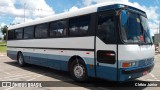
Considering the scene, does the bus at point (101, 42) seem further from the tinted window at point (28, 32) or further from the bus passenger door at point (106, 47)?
the tinted window at point (28, 32)

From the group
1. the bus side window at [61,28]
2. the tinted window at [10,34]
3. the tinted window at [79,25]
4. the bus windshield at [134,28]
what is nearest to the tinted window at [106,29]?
the bus windshield at [134,28]

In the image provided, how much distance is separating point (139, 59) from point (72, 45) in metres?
2.98

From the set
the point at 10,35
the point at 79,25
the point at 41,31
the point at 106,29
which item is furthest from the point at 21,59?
the point at 106,29

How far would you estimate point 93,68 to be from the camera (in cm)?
851

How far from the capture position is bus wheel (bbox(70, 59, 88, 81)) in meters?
9.07

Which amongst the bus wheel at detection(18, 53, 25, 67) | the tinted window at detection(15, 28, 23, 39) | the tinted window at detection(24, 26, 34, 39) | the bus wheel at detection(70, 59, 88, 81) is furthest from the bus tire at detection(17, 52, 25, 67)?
the bus wheel at detection(70, 59, 88, 81)

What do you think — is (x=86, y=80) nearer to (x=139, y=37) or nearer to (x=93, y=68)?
(x=93, y=68)

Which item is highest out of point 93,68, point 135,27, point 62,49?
point 135,27

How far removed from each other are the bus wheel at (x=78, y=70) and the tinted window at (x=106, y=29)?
5.15ft

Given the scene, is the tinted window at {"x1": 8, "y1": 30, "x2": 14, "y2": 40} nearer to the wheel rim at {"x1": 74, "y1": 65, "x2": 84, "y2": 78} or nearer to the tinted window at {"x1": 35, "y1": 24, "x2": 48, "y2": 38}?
the tinted window at {"x1": 35, "y1": 24, "x2": 48, "y2": 38}

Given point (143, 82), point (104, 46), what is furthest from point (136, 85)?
point (104, 46)

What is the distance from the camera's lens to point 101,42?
8.15 meters

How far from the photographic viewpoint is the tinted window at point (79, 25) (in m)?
9.01

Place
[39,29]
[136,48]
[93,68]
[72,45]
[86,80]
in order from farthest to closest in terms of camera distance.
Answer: [39,29] < [72,45] < [86,80] < [93,68] < [136,48]
